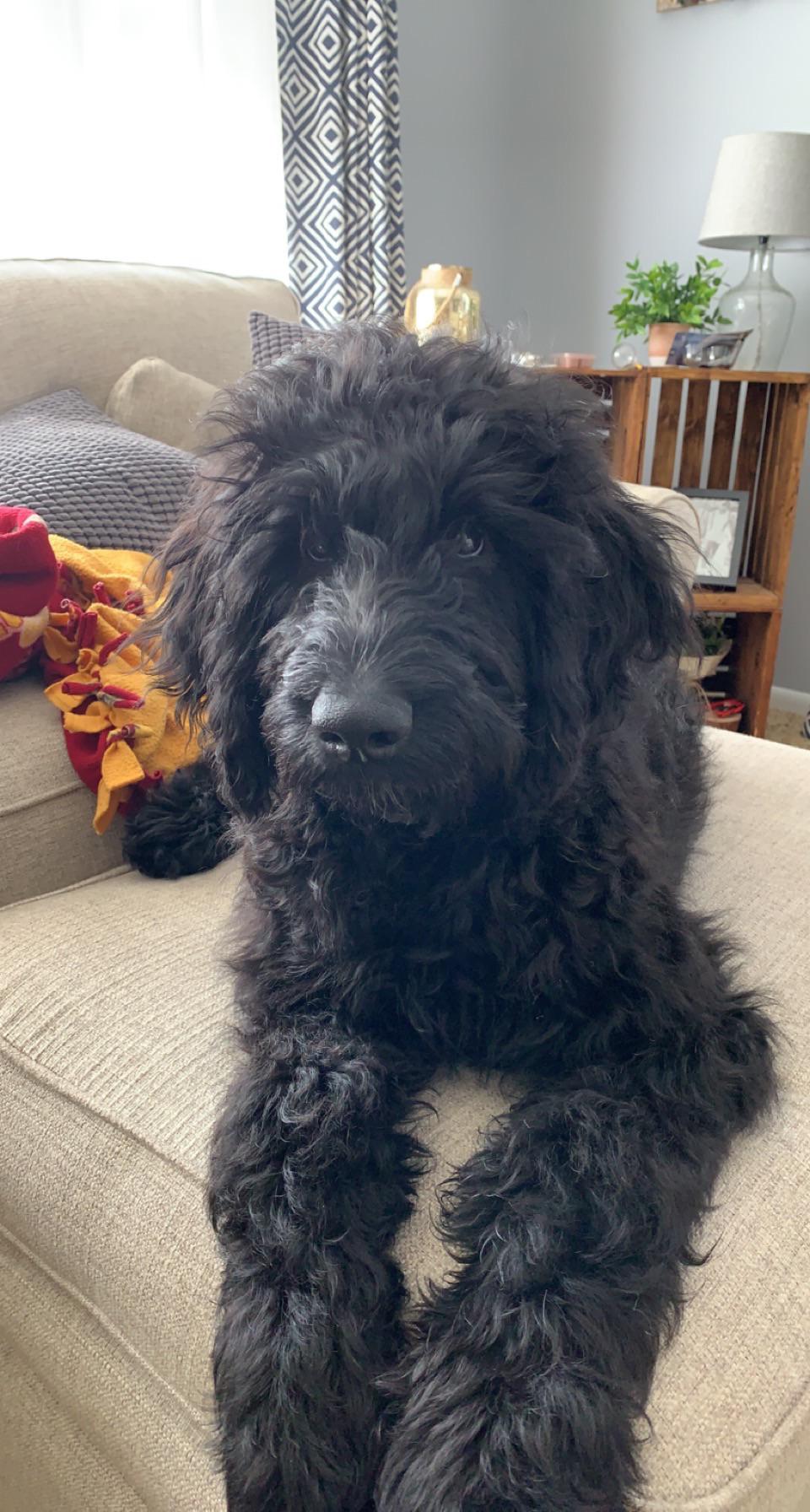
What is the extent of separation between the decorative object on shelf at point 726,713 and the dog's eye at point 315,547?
106 inches

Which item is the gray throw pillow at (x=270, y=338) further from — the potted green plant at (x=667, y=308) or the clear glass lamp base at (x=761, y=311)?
the clear glass lamp base at (x=761, y=311)

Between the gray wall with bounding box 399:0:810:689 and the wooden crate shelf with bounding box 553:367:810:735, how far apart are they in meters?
0.50

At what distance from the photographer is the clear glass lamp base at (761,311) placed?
137 inches

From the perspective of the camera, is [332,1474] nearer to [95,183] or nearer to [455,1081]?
[455,1081]

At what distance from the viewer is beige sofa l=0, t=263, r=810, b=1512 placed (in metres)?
0.87

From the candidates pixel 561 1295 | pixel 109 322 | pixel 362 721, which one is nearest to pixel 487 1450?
pixel 561 1295

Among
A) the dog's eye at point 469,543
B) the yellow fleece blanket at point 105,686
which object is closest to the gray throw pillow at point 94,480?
the yellow fleece blanket at point 105,686

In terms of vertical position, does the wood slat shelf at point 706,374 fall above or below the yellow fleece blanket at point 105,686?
above

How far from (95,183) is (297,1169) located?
306 cm

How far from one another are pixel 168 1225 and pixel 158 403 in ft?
5.67

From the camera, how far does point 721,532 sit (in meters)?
3.44

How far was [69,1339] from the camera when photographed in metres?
1.19

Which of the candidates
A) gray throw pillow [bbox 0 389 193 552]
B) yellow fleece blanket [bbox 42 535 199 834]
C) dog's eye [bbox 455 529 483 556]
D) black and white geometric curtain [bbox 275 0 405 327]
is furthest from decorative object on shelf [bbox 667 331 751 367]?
dog's eye [bbox 455 529 483 556]

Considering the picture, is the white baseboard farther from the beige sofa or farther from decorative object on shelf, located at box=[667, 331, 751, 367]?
the beige sofa
